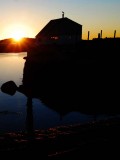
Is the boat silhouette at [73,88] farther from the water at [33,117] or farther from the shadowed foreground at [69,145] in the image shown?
the shadowed foreground at [69,145]

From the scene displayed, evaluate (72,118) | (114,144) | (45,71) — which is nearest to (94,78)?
(45,71)

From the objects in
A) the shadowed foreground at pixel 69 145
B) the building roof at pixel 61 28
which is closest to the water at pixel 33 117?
the shadowed foreground at pixel 69 145

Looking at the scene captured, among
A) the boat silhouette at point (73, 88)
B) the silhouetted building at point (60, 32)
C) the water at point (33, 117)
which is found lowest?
the water at point (33, 117)

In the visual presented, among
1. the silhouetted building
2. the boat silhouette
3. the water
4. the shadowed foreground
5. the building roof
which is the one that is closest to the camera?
the shadowed foreground

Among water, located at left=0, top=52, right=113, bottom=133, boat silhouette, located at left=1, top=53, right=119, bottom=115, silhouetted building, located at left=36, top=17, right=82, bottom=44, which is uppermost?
silhouetted building, located at left=36, top=17, right=82, bottom=44

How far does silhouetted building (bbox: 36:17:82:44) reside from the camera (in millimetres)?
45031

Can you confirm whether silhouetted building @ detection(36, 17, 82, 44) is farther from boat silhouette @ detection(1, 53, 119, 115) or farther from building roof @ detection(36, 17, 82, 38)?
boat silhouette @ detection(1, 53, 119, 115)

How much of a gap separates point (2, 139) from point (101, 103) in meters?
14.0

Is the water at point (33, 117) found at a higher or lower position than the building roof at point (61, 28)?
lower

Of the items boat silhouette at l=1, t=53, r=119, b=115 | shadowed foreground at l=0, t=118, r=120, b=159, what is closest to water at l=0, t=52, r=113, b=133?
boat silhouette at l=1, t=53, r=119, b=115

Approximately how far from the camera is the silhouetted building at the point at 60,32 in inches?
1773

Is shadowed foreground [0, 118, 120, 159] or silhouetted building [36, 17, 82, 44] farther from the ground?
silhouetted building [36, 17, 82, 44]

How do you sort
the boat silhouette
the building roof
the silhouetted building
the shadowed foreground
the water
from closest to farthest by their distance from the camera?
the shadowed foreground → the water → the boat silhouette → the silhouetted building → the building roof

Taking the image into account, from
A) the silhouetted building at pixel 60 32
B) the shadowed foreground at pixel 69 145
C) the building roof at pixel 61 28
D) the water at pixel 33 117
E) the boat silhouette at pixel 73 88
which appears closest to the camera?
the shadowed foreground at pixel 69 145
